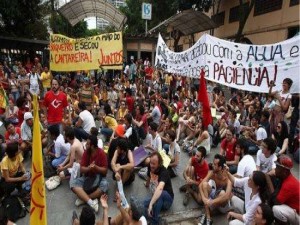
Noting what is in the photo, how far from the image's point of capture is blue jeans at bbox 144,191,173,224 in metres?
5.15

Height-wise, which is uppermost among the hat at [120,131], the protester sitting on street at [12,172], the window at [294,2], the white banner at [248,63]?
the window at [294,2]

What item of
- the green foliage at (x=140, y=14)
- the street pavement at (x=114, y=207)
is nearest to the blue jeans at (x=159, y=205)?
the street pavement at (x=114, y=207)

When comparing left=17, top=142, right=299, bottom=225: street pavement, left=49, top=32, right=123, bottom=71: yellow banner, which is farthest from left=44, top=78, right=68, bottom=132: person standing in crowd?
left=49, top=32, right=123, bottom=71: yellow banner

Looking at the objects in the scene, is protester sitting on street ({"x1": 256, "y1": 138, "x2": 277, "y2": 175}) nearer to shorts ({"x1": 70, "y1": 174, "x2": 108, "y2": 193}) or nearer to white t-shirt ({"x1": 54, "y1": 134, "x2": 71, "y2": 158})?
shorts ({"x1": 70, "y1": 174, "x2": 108, "y2": 193})

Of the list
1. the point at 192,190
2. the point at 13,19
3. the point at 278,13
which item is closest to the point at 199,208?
the point at 192,190

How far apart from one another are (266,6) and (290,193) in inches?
613

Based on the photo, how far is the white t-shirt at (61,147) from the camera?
21.6 ft

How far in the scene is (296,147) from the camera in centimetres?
770

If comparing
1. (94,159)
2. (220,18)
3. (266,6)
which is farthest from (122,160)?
(220,18)

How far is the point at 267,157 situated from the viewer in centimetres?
573

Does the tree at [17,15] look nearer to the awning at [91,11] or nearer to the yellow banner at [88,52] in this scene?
the awning at [91,11]

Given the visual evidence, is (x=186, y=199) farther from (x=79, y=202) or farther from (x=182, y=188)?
(x=79, y=202)

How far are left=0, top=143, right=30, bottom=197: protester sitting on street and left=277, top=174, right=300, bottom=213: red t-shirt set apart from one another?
4.20 meters

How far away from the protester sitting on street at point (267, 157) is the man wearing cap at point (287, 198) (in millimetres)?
1109
